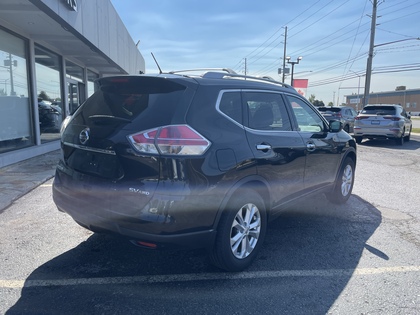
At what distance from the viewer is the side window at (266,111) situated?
346cm

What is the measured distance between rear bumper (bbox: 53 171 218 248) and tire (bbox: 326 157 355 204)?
3065 mm

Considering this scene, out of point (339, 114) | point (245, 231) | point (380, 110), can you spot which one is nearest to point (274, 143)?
point (245, 231)

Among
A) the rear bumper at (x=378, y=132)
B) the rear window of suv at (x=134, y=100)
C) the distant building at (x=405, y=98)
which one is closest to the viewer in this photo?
the rear window of suv at (x=134, y=100)

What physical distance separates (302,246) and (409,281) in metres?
1.10

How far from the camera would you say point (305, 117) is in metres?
4.46

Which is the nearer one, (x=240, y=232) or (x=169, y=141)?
(x=169, y=141)

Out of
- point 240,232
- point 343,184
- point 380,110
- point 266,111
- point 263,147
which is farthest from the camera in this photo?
point 380,110

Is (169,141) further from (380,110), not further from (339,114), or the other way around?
(339,114)

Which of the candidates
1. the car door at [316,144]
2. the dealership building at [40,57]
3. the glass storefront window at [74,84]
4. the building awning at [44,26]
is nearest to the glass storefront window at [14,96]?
the dealership building at [40,57]

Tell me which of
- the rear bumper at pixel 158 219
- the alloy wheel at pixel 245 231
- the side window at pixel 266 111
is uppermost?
the side window at pixel 266 111

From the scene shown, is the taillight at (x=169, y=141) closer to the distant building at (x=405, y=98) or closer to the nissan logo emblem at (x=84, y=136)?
the nissan logo emblem at (x=84, y=136)

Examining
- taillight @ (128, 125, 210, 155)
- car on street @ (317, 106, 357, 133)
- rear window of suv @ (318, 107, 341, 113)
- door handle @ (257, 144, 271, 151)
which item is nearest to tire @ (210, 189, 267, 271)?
door handle @ (257, 144, 271, 151)

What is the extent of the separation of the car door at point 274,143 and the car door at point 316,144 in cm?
18

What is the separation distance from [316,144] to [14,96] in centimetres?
807
